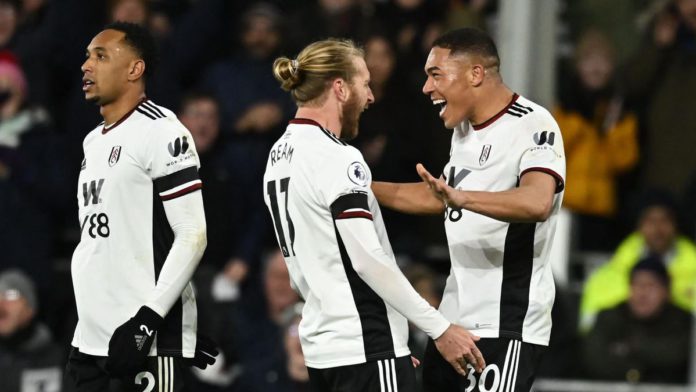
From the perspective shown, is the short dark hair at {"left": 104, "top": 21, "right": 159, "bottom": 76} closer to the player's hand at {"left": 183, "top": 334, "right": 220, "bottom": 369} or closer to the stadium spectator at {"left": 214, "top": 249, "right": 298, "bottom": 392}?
the player's hand at {"left": 183, "top": 334, "right": 220, "bottom": 369}

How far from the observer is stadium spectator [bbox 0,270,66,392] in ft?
27.0

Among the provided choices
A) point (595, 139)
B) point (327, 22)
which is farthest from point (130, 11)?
point (595, 139)

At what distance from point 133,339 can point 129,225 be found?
411 mm

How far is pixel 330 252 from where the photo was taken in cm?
487

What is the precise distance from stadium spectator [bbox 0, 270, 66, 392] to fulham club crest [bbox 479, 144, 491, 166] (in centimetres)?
379

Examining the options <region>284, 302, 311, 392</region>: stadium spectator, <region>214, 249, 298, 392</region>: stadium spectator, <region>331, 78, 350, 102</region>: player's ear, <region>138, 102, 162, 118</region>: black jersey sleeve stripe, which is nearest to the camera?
<region>331, 78, 350, 102</region>: player's ear

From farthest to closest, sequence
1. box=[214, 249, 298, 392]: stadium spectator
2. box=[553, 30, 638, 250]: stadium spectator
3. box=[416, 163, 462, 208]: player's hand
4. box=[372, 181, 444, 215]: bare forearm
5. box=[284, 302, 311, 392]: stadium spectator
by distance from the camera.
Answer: box=[553, 30, 638, 250]: stadium spectator
box=[214, 249, 298, 392]: stadium spectator
box=[284, 302, 311, 392]: stadium spectator
box=[372, 181, 444, 215]: bare forearm
box=[416, 163, 462, 208]: player's hand

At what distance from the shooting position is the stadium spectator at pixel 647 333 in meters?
8.57

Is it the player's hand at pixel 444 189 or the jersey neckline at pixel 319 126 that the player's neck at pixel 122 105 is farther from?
the player's hand at pixel 444 189

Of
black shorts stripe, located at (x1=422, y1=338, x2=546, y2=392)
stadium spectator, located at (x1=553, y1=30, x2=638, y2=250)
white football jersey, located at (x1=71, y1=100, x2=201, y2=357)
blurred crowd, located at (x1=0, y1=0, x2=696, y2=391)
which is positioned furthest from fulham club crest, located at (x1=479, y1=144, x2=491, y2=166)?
stadium spectator, located at (x1=553, y1=30, x2=638, y2=250)

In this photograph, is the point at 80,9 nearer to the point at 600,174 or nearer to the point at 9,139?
the point at 9,139

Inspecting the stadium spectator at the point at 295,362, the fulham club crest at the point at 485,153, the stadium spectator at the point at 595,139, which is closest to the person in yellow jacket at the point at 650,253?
the stadium spectator at the point at 595,139

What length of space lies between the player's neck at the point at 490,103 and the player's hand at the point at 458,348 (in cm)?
83

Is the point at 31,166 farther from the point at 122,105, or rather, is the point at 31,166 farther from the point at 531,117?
the point at 531,117
